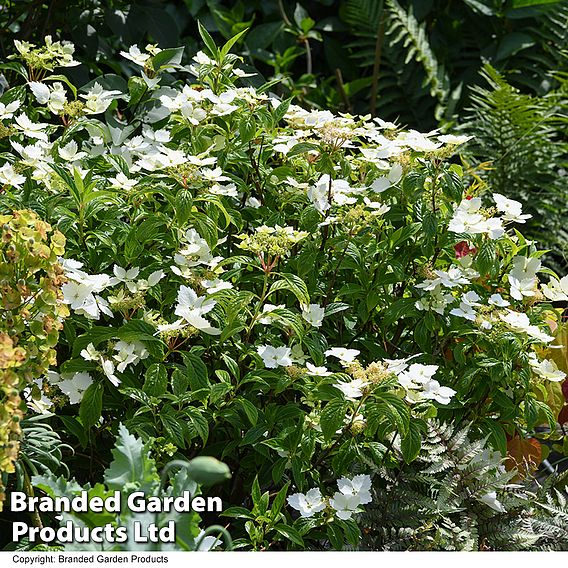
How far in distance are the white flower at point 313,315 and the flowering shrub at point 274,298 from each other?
0.06 ft

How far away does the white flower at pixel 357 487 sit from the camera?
1573 mm

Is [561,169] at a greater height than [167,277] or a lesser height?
lesser

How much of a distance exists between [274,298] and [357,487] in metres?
0.44

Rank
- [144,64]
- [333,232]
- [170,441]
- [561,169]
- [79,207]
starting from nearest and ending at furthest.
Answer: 1. [170,441]
2. [79,207]
3. [333,232]
4. [144,64]
5. [561,169]

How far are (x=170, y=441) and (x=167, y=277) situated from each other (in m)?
0.36

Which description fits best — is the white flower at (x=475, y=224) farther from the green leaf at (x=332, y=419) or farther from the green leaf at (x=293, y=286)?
the green leaf at (x=332, y=419)

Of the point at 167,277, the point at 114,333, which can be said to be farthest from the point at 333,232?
the point at 114,333

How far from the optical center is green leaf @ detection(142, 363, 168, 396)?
157cm

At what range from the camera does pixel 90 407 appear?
1.59 m

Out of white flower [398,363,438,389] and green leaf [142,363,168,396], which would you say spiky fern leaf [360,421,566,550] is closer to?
white flower [398,363,438,389]

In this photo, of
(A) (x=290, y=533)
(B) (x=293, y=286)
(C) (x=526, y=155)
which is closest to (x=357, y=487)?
(A) (x=290, y=533)

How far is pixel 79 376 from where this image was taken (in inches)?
64.4

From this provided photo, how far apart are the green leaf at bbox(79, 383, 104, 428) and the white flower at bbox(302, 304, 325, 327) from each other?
403 mm

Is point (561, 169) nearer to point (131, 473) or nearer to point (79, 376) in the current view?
point (79, 376)
